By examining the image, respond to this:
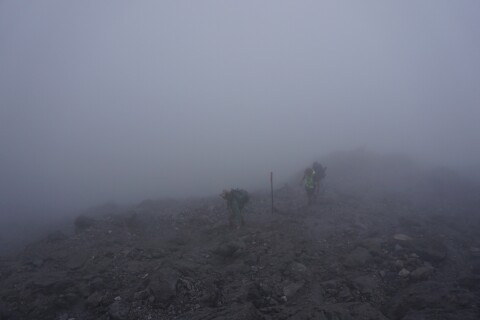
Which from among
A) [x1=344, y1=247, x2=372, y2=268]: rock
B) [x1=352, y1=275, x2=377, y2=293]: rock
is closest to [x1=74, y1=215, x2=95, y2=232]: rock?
[x1=344, y1=247, x2=372, y2=268]: rock

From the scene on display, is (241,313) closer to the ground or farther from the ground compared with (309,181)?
closer to the ground

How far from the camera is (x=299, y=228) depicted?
13648 mm

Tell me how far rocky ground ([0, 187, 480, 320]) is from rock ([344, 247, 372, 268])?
33 mm

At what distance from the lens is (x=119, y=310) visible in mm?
8539

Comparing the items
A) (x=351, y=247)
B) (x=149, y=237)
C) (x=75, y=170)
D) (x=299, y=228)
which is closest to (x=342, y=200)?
(x=299, y=228)

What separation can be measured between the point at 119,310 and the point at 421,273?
7686mm

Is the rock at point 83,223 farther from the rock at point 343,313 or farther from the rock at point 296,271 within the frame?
the rock at point 343,313

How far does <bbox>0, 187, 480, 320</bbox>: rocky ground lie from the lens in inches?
331

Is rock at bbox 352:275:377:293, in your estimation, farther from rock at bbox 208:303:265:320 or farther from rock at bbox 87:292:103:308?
rock at bbox 87:292:103:308

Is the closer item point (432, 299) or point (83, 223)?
point (432, 299)

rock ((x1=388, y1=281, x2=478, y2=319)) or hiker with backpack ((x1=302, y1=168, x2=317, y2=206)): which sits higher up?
hiker with backpack ((x1=302, y1=168, x2=317, y2=206))

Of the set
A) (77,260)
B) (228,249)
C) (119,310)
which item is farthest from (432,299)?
(77,260)

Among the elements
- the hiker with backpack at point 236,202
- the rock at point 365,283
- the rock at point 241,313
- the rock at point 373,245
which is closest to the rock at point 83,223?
the hiker with backpack at point 236,202

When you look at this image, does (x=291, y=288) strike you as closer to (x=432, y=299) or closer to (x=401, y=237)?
(x=432, y=299)
